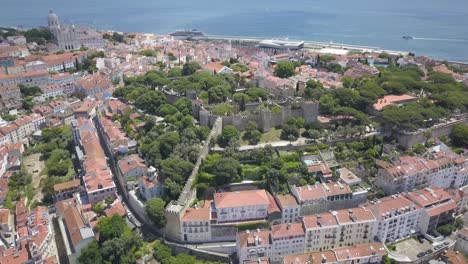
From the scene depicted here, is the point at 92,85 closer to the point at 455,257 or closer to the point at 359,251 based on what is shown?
the point at 359,251

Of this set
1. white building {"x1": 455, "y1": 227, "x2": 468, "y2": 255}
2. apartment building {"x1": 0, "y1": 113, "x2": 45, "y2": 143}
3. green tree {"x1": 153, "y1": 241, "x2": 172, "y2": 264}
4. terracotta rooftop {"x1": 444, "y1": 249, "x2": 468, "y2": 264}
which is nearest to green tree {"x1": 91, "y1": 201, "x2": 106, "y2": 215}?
green tree {"x1": 153, "y1": 241, "x2": 172, "y2": 264}

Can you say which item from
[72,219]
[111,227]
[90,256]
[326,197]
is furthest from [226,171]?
[72,219]

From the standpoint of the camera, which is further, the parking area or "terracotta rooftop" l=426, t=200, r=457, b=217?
"terracotta rooftop" l=426, t=200, r=457, b=217

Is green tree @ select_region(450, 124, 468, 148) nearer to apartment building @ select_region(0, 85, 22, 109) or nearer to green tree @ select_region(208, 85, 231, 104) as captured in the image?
green tree @ select_region(208, 85, 231, 104)

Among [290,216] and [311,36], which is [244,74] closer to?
[290,216]

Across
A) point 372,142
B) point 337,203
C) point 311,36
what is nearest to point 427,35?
point 311,36
